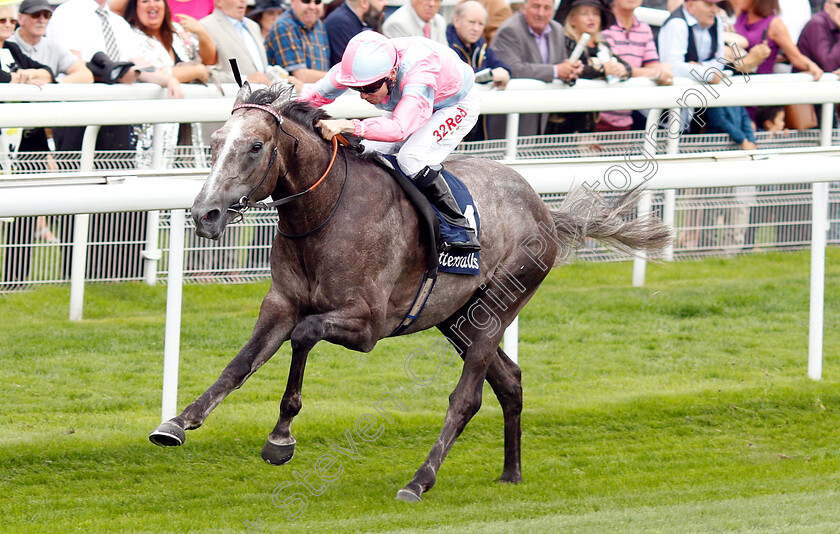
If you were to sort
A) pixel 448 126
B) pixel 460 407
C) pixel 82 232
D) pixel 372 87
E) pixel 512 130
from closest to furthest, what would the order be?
pixel 372 87 → pixel 448 126 → pixel 460 407 → pixel 82 232 → pixel 512 130

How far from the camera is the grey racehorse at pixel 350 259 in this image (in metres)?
3.98

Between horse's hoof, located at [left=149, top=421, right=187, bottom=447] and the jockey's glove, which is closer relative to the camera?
horse's hoof, located at [left=149, top=421, right=187, bottom=447]

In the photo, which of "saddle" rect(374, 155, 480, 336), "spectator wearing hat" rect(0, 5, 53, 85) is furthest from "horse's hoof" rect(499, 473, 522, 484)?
"spectator wearing hat" rect(0, 5, 53, 85)

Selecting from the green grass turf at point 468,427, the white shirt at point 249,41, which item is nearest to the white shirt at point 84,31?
the white shirt at point 249,41

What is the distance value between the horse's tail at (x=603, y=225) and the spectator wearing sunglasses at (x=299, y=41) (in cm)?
281

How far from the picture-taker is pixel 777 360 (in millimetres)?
6836

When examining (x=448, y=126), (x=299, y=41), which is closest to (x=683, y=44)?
(x=299, y=41)

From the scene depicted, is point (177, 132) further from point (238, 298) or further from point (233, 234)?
point (238, 298)

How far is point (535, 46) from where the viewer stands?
8273 mm

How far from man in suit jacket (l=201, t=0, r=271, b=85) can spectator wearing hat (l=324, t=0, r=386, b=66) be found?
0.56 metres

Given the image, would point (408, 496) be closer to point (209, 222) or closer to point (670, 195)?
point (209, 222)

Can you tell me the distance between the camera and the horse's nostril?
3.78m

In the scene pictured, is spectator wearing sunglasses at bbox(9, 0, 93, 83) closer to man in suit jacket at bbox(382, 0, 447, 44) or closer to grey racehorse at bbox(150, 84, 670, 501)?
man in suit jacket at bbox(382, 0, 447, 44)

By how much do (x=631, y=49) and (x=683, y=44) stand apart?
51 cm
